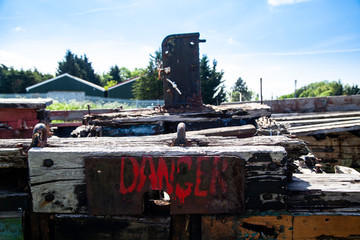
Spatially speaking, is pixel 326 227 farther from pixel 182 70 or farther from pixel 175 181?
pixel 182 70

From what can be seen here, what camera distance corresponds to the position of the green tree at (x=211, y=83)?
77.8 ft

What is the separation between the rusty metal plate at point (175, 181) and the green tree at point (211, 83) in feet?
73.6

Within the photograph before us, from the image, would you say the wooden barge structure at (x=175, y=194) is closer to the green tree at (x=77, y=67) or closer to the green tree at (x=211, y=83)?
the green tree at (x=211, y=83)

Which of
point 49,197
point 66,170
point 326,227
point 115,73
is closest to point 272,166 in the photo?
point 326,227

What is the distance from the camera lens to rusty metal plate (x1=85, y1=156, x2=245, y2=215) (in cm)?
134

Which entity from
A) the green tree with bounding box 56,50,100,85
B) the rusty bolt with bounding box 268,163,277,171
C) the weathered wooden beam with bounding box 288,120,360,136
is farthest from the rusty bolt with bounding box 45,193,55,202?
the green tree with bounding box 56,50,100,85

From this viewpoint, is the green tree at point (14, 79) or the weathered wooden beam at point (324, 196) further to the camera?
the green tree at point (14, 79)

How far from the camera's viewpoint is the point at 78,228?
1.46 meters

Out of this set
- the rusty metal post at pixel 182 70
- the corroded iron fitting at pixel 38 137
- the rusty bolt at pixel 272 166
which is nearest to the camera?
the rusty bolt at pixel 272 166

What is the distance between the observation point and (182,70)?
454 centimetres

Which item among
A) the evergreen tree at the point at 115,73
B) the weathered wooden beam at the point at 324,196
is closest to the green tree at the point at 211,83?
the weathered wooden beam at the point at 324,196

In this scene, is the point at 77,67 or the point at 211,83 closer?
the point at 211,83

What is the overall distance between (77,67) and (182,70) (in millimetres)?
45513

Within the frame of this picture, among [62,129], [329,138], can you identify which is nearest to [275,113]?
[329,138]
